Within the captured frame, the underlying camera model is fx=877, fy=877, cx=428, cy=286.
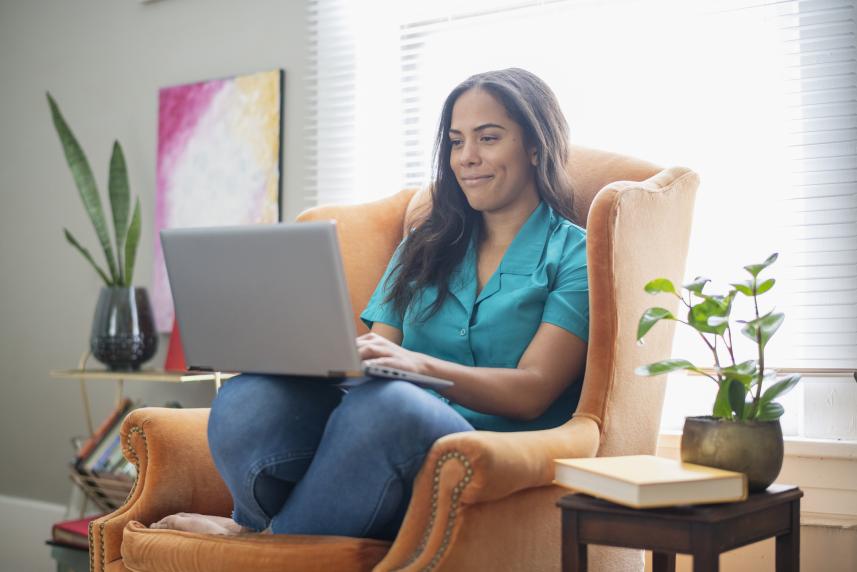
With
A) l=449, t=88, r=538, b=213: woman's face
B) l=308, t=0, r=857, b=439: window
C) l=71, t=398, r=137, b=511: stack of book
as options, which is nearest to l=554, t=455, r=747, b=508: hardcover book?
l=449, t=88, r=538, b=213: woman's face

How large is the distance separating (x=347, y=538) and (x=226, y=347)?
36 centimetres

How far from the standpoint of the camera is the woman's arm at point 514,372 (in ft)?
4.97

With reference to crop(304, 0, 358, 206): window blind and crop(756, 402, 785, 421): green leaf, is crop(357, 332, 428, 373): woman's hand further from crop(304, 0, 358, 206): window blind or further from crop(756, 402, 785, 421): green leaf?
crop(304, 0, 358, 206): window blind

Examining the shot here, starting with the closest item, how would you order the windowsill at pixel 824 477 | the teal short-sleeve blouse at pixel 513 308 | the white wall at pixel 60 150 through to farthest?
the teal short-sleeve blouse at pixel 513 308 < the windowsill at pixel 824 477 < the white wall at pixel 60 150

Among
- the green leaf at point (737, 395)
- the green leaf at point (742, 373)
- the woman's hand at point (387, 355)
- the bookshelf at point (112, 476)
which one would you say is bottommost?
the bookshelf at point (112, 476)

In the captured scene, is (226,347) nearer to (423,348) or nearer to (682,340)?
(423,348)

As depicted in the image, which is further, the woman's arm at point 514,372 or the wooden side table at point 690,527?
the woman's arm at point 514,372

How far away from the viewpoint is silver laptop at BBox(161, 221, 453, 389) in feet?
4.23

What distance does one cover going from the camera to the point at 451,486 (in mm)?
1271

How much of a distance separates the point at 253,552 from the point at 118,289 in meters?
1.67

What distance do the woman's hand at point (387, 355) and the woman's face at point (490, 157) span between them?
0.48 metres

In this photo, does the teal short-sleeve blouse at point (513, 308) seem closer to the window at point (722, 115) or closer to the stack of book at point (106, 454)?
the window at point (722, 115)

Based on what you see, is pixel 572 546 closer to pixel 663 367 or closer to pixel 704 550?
pixel 704 550

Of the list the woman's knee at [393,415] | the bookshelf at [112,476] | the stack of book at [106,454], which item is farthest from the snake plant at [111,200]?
the woman's knee at [393,415]
